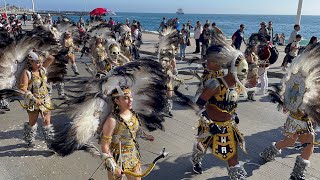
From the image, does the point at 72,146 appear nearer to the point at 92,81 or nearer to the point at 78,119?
the point at 78,119

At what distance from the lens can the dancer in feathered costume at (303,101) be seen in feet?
15.1

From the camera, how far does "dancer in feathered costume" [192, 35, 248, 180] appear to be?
4.41 m

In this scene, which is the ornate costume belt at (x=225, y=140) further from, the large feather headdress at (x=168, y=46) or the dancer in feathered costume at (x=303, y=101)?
the large feather headdress at (x=168, y=46)

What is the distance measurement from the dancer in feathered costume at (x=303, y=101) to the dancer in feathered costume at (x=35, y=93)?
4324 millimetres

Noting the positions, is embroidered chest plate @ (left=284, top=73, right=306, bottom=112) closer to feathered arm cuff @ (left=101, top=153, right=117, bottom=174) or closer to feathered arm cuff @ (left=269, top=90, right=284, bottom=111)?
feathered arm cuff @ (left=269, top=90, right=284, bottom=111)

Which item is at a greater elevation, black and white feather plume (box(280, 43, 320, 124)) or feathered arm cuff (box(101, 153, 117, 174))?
black and white feather plume (box(280, 43, 320, 124))

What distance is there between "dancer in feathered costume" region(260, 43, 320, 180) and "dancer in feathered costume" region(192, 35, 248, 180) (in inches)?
35.6

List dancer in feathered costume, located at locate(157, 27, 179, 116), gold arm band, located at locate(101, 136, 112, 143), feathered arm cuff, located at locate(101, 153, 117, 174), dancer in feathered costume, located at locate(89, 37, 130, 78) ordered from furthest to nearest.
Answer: dancer in feathered costume, located at locate(157, 27, 179, 116) < dancer in feathered costume, located at locate(89, 37, 130, 78) < gold arm band, located at locate(101, 136, 112, 143) < feathered arm cuff, located at locate(101, 153, 117, 174)

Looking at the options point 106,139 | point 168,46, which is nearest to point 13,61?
point 106,139

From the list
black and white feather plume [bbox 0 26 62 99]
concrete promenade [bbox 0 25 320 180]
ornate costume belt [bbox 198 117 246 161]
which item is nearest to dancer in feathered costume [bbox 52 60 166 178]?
concrete promenade [bbox 0 25 320 180]

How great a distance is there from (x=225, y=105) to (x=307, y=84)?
4.18 ft

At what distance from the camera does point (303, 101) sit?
4.66 metres

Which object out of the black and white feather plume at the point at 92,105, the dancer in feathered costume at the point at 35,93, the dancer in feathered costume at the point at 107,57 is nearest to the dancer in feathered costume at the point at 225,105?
the black and white feather plume at the point at 92,105

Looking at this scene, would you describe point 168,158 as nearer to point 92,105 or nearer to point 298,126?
point 298,126
